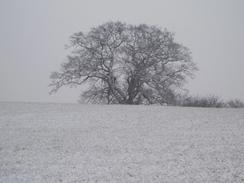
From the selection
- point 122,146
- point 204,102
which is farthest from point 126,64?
point 122,146

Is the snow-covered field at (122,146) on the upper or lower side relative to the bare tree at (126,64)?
lower

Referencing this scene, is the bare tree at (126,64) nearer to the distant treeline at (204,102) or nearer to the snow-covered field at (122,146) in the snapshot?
the distant treeline at (204,102)

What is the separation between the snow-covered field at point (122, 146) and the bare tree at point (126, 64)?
8.93 meters

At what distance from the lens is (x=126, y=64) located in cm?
1800

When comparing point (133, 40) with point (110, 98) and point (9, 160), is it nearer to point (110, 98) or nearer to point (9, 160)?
point (110, 98)

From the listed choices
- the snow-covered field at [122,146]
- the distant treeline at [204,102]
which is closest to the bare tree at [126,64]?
the distant treeline at [204,102]

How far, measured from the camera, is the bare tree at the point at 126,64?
58.3 ft

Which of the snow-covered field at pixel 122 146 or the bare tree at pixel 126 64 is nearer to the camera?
the snow-covered field at pixel 122 146

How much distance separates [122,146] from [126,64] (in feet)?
42.1

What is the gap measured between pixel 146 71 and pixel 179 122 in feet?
34.4

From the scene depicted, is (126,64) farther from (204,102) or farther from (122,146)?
(122,146)

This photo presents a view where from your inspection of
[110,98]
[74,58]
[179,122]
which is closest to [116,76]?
[110,98]

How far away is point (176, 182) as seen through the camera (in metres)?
3.74

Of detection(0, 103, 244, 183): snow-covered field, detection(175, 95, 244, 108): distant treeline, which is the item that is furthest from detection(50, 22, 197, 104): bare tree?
detection(0, 103, 244, 183): snow-covered field
